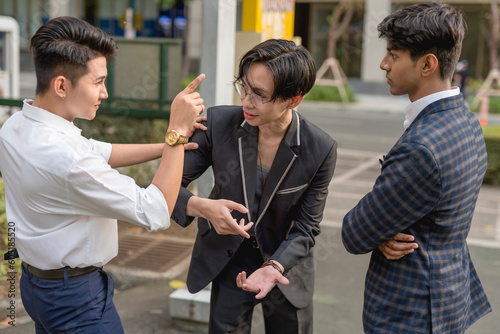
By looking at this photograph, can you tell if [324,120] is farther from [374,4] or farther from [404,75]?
[404,75]

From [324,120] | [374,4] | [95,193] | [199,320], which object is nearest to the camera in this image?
[95,193]

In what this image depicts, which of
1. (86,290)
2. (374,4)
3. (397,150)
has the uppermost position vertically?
(374,4)

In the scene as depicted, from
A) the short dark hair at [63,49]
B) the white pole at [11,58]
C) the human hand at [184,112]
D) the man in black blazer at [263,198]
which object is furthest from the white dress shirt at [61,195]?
the white pole at [11,58]

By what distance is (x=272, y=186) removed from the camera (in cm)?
242

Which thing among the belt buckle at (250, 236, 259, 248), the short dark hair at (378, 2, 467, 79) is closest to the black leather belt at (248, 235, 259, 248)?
the belt buckle at (250, 236, 259, 248)

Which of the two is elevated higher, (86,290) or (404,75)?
(404,75)

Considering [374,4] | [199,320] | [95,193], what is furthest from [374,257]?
[374,4]

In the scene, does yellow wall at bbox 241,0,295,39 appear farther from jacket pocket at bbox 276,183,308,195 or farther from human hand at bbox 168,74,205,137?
human hand at bbox 168,74,205,137

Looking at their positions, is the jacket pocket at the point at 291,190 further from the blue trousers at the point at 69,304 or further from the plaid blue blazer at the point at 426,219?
the blue trousers at the point at 69,304

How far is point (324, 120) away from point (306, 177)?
1328 cm

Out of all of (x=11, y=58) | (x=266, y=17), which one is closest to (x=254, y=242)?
(x=266, y=17)

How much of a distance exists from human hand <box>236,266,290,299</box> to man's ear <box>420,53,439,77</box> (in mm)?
915

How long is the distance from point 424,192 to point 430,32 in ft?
1.76

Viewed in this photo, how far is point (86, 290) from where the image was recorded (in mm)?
2055
